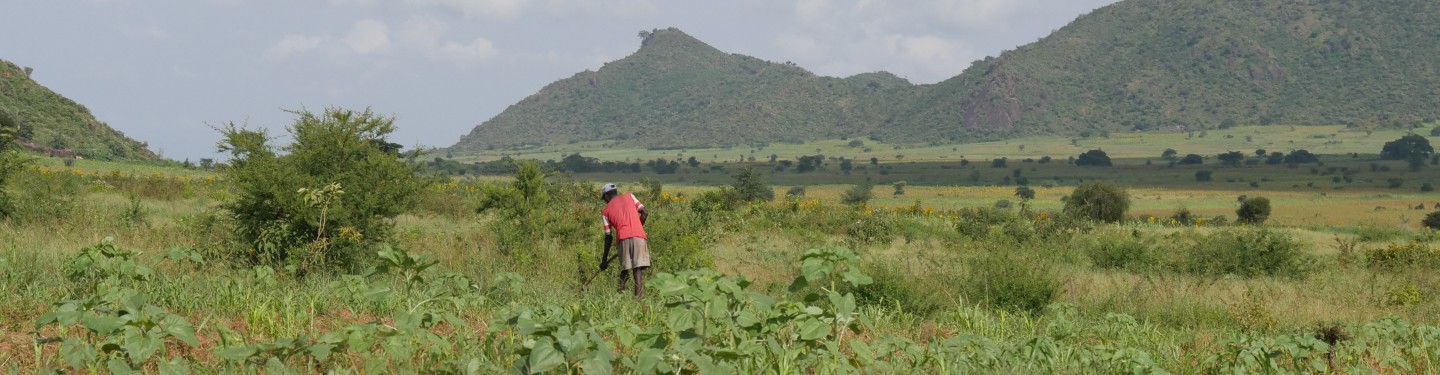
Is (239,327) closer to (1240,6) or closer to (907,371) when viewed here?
(907,371)

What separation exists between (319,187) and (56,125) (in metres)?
49.4

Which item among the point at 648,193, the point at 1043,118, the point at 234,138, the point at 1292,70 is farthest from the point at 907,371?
the point at 1292,70

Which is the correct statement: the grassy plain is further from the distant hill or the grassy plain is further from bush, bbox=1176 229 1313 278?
bush, bbox=1176 229 1313 278

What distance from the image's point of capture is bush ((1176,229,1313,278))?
17.3 metres

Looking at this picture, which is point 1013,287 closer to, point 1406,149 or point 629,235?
point 629,235

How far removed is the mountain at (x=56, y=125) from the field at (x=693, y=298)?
25881mm

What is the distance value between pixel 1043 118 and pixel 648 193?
539 feet

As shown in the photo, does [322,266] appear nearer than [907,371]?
No

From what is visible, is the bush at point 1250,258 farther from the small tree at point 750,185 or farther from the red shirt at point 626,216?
the small tree at point 750,185

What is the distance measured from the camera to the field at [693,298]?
167 inches

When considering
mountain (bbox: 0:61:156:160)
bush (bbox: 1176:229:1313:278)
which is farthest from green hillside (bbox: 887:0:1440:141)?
bush (bbox: 1176:229:1313:278)

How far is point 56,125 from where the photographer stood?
50.5 metres

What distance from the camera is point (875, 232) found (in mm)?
22328

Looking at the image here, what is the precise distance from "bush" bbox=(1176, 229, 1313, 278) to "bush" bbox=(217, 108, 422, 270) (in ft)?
44.2
